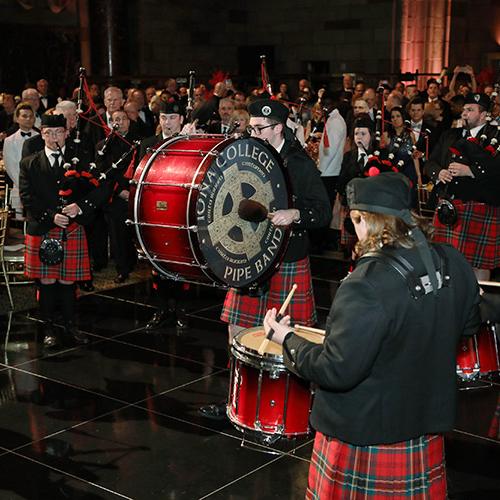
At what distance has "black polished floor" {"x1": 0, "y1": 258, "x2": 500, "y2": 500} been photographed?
4.02m

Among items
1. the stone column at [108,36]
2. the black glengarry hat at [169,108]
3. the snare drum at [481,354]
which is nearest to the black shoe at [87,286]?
the black glengarry hat at [169,108]

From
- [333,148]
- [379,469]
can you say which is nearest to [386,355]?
[379,469]

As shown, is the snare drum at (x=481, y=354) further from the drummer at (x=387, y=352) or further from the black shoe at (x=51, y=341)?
the black shoe at (x=51, y=341)

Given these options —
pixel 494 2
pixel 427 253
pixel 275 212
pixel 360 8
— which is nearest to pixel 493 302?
pixel 427 253

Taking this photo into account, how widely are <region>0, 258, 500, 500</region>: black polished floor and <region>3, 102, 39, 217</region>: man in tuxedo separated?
1720 millimetres

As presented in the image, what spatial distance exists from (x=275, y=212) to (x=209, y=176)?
0.40 m

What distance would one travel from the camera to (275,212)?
420 centimetres

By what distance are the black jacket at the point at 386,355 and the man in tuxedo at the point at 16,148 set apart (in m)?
5.46

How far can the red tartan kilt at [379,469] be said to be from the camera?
268cm

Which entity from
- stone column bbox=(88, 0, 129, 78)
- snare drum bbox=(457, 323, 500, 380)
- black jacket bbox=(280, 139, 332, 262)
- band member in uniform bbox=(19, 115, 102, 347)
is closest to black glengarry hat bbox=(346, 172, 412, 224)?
black jacket bbox=(280, 139, 332, 262)

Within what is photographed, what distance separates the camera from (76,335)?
603 centimetres

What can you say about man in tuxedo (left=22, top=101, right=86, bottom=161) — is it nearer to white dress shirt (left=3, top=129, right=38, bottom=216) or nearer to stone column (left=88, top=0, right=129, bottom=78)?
white dress shirt (left=3, top=129, right=38, bottom=216)

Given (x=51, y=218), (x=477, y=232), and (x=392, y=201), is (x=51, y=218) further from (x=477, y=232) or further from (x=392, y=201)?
(x=392, y=201)

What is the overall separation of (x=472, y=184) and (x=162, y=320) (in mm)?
2387
